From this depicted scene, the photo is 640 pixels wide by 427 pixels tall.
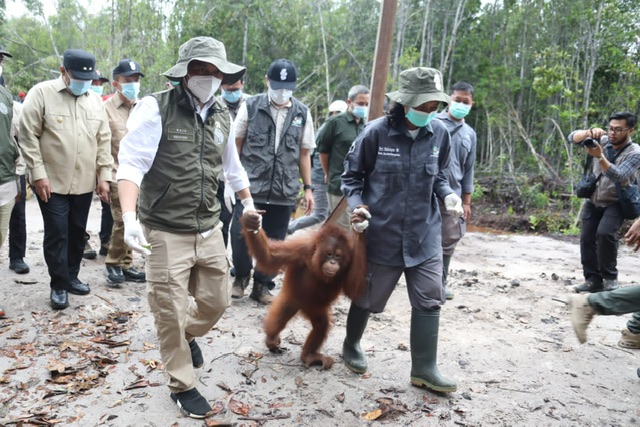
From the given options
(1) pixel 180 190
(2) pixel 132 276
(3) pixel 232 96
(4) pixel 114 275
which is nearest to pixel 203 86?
(1) pixel 180 190

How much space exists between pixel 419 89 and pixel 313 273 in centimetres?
154

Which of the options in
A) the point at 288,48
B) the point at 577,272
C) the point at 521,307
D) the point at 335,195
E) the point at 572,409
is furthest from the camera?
the point at 288,48

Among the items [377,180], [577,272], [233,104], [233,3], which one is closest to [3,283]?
[233,104]

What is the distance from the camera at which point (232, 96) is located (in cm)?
585

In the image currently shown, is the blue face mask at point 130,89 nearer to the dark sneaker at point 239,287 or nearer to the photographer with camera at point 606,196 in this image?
the dark sneaker at point 239,287

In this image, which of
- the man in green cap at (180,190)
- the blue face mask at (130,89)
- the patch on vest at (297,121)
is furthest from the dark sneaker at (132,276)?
the man in green cap at (180,190)

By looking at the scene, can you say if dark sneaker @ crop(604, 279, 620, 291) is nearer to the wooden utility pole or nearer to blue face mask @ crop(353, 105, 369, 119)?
the wooden utility pole

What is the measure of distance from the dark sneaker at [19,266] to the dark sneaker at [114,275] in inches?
37.7

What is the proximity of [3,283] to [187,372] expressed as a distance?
11.2 feet

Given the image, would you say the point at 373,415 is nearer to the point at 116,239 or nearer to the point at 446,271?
the point at 446,271

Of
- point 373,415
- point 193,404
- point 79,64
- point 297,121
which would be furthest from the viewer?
point 297,121

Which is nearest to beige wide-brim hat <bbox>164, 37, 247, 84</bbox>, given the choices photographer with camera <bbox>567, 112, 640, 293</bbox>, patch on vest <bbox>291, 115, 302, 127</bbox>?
patch on vest <bbox>291, 115, 302, 127</bbox>

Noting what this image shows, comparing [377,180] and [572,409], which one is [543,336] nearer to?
[572,409]

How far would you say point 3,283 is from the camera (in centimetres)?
535
